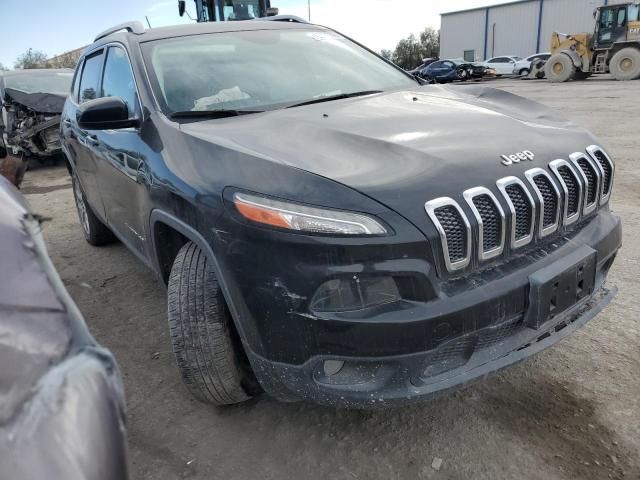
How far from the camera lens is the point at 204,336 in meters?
2.08

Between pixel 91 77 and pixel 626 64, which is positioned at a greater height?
pixel 91 77

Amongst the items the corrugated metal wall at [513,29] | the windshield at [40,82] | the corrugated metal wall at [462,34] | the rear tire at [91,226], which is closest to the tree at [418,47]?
the corrugated metal wall at [462,34]

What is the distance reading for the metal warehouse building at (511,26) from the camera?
139 ft

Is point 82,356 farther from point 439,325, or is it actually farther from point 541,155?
point 541,155

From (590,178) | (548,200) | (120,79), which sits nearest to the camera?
(548,200)

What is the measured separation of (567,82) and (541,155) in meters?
25.6

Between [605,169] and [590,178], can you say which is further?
[605,169]

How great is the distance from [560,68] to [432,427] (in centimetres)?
2616

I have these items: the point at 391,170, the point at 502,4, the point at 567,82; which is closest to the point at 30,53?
the point at 567,82

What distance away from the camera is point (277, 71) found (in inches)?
115

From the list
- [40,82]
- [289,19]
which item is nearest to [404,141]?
[289,19]

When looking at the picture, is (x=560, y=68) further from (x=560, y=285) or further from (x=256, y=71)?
(x=560, y=285)

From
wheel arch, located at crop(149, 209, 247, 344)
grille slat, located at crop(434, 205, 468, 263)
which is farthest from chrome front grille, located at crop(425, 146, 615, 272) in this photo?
wheel arch, located at crop(149, 209, 247, 344)

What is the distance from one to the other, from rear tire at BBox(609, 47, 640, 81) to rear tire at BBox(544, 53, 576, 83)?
5.52ft
